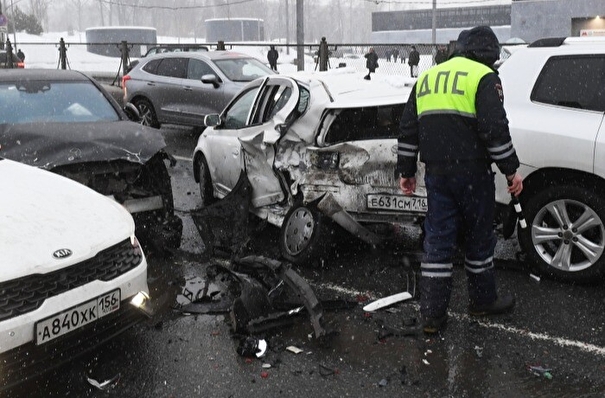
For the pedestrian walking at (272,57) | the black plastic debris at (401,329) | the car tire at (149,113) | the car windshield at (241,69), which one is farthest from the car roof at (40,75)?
the pedestrian walking at (272,57)

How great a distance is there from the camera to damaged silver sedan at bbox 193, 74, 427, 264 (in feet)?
18.5

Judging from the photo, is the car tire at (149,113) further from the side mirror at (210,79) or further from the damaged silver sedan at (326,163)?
the damaged silver sedan at (326,163)

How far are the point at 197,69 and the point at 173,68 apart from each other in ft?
2.35

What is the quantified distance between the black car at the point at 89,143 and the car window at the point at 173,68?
6925 mm

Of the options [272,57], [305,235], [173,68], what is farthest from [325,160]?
[272,57]

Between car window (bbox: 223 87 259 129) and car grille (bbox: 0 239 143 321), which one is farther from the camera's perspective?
car window (bbox: 223 87 259 129)

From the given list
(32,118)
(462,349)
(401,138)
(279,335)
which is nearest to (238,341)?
(279,335)

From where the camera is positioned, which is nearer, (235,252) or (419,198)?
(419,198)

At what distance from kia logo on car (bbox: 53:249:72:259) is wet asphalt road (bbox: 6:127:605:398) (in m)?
0.66

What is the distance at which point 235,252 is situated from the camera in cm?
611

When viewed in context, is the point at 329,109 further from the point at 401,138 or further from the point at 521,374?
the point at 521,374

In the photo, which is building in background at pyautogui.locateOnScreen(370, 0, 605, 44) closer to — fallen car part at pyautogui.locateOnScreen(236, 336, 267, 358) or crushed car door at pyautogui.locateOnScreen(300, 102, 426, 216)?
crushed car door at pyautogui.locateOnScreen(300, 102, 426, 216)

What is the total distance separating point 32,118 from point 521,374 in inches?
186

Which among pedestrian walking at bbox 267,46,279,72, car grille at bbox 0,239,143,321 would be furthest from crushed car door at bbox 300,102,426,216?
pedestrian walking at bbox 267,46,279,72
